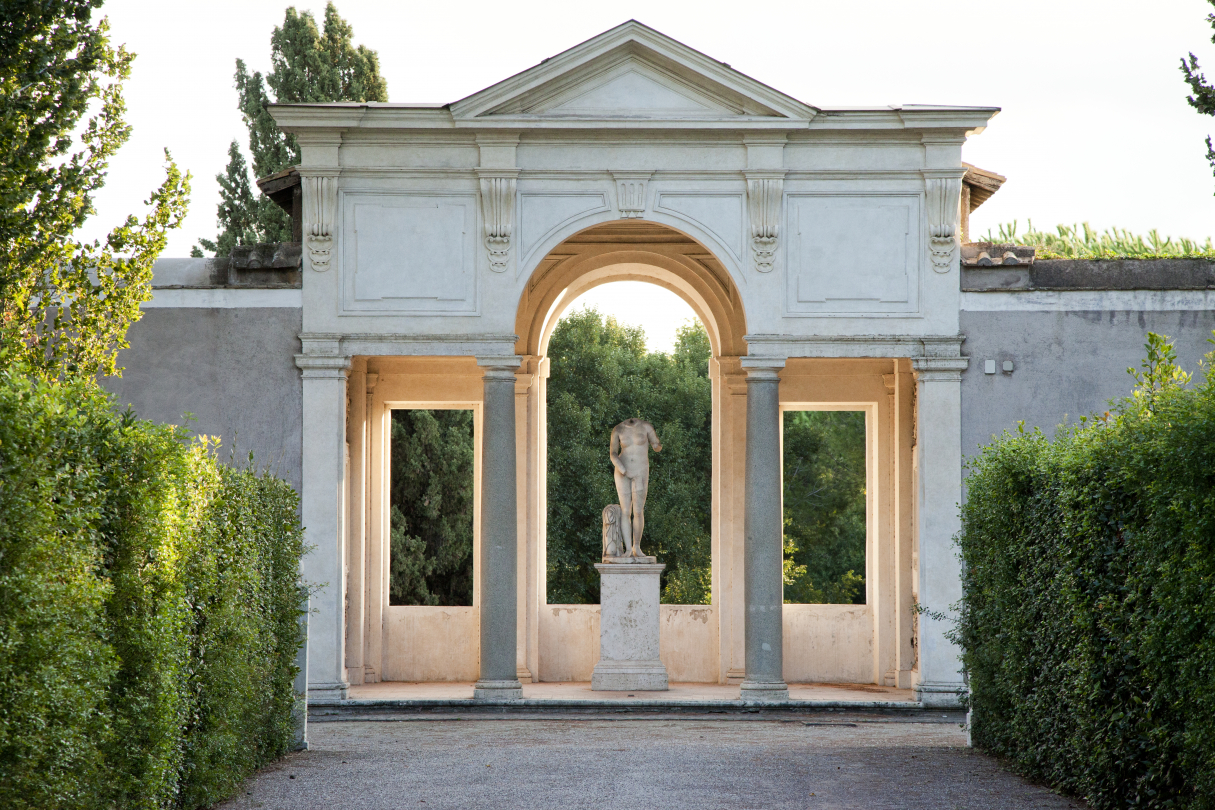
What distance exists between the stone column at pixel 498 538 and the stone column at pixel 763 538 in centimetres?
280

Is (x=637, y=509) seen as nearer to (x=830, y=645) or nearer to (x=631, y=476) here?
(x=631, y=476)

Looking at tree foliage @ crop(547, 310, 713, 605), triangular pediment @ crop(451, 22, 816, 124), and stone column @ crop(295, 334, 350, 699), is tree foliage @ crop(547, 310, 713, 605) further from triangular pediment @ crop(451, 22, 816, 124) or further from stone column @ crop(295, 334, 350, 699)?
triangular pediment @ crop(451, 22, 816, 124)

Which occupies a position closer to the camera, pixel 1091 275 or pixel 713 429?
pixel 1091 275

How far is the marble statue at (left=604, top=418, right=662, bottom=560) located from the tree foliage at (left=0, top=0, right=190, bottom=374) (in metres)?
6.56

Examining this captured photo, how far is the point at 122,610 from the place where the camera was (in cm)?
677

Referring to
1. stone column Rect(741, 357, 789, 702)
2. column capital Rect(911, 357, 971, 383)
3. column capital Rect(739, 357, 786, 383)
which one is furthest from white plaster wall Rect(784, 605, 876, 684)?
column capital Rect(739, 357, 786, 383)

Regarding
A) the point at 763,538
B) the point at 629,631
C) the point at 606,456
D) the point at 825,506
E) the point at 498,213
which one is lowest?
the point at 629,631

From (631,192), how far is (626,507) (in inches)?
170

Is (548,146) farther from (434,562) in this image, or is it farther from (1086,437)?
(434,562)

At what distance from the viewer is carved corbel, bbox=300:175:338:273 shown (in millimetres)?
15914

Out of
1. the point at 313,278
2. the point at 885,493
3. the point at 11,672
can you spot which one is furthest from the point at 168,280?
the point at 11,672

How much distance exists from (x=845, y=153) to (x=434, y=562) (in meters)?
15.6

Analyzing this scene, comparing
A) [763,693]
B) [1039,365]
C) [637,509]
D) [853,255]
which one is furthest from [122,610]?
[1039,365]

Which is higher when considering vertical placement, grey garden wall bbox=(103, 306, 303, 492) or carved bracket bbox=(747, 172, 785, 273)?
carved bracket bbox=(747, 172, 785, 273)
